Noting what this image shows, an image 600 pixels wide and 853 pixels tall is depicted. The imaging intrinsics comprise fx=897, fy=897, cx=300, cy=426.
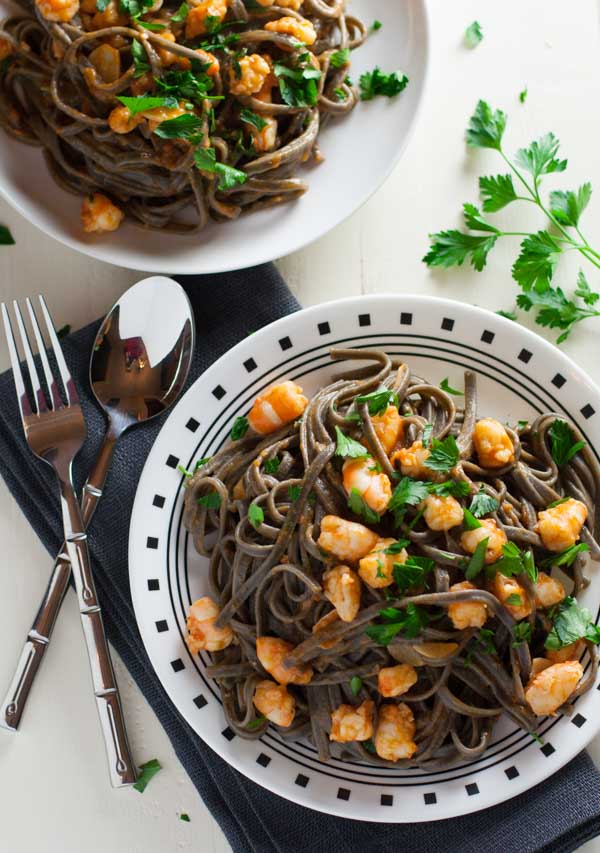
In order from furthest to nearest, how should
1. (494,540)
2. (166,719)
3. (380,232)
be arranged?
1. (380,232)
2. (166,719)
3. (494,540)

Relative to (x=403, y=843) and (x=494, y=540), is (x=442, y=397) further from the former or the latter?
(x=403, y=843)

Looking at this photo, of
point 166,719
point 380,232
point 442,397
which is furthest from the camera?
point 380,232

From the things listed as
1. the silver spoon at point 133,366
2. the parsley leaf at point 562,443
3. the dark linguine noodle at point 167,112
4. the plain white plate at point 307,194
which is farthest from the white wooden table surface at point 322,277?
the parsley leaf at point 562,443

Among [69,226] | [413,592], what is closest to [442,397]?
[413,592]

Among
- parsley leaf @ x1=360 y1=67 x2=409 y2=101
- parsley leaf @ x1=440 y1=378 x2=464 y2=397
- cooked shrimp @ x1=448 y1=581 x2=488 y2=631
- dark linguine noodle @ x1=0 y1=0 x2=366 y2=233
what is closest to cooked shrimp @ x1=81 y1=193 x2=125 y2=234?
dark linguine noodle @ x1=0 y1=0 x2=366 y2=233

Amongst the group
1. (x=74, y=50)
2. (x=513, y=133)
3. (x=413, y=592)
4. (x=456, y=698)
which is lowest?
(x=456, y=698)

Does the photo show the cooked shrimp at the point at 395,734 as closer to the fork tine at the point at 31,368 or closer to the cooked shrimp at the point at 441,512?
the cooked shrimp at the point at 441,512
